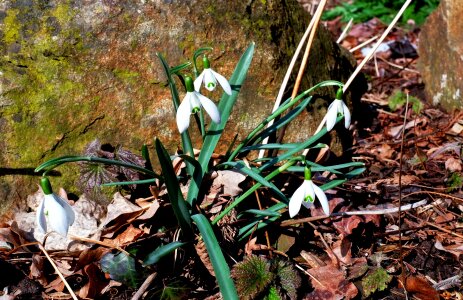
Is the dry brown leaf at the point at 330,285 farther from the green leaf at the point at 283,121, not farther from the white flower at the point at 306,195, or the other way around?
the green leaf at the point at 283,121

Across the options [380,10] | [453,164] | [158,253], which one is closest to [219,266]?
[158,253]

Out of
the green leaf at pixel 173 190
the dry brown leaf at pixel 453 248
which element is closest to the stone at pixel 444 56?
the dry brown leaf at pixel 453 248

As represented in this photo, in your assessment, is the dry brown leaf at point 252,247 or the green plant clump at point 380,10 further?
the green plant clump at point 380,10

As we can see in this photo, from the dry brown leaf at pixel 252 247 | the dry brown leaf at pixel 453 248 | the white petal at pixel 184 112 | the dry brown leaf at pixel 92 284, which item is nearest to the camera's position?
the white petal at pixel 184 112

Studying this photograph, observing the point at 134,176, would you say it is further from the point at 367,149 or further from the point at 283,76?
the point at 367,149

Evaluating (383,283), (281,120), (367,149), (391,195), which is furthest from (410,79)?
(383,283)

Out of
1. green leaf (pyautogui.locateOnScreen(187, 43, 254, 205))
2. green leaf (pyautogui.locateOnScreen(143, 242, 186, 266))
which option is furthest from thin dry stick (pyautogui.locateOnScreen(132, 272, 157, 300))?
green leaf (pyautogui.locateOnScreen(187, 43, 254, 205))
